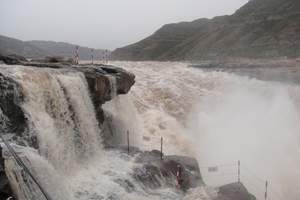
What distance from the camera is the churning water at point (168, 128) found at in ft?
42.7

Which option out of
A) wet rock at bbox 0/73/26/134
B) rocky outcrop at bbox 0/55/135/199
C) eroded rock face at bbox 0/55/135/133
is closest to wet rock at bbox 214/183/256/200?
rocky outcrop at bbox 0/55/135/199

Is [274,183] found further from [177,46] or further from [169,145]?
[177,46]

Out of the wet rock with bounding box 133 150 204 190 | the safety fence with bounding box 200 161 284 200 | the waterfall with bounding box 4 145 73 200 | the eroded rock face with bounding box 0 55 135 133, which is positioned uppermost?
the eroded rock face with bounding box 0 55 135 133

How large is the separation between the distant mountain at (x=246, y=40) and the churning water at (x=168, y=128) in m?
50.3

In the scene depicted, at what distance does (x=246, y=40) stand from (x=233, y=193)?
275 ft

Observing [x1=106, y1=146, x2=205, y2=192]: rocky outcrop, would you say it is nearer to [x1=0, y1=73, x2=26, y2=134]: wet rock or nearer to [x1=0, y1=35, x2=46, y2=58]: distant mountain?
[x1=0, y1=73, x2=26, y2=134]: wet rock

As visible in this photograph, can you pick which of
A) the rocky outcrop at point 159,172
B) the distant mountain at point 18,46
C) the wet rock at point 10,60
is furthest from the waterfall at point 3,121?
the distant mountain at point 18,46

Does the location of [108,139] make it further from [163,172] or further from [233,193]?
[233,193]

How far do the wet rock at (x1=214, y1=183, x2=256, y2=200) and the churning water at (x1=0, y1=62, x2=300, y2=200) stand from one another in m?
0.61

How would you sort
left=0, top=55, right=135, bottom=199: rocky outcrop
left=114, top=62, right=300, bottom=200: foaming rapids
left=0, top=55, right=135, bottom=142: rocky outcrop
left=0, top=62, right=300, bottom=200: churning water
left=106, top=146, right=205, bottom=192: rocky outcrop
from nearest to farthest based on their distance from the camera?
left=0, top=55, right=135, bottom=199: rocky outcrop < left=0, top=55, right=135, bottom=142: rocky outcrop < left=0, top=62, right=300, bottom=200: churning water < left=106, top=146, right=205, bottom=192: rocky outcrop < left=114, top=62, right=300, bottom=200: foaming rapids

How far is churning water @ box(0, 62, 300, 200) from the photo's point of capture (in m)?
13.0

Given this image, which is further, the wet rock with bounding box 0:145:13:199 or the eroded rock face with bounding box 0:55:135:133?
the eroded rock face with bounding box 0:55:135:133

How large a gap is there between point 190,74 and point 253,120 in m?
11.5

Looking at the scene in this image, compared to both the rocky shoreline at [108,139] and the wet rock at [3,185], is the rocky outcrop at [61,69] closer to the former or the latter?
the rocky shoreline at [108,139]
